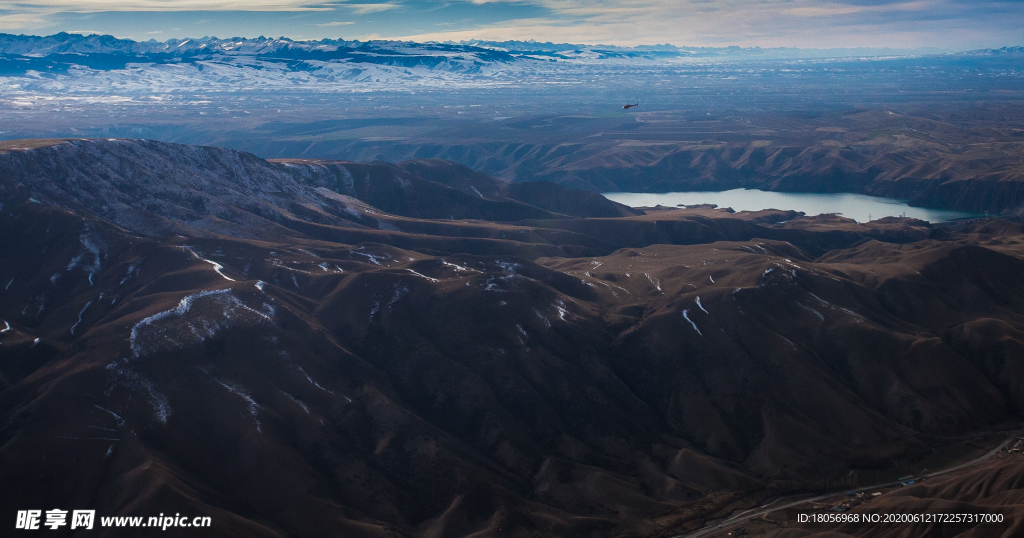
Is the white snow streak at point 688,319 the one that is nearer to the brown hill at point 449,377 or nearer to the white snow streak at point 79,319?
the brown hill at point 449,377

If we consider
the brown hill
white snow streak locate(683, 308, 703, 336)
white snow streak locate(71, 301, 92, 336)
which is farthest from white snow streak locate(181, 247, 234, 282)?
white snow streak locate(683, 308, 703, 336)

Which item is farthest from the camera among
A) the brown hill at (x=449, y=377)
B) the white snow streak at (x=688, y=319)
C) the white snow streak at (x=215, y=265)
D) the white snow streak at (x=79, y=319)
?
the white snow streak at (x=215, y=265)

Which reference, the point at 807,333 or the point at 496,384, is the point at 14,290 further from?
the point at 807,333

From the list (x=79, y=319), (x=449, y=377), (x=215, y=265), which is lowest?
(x=449, y=377)

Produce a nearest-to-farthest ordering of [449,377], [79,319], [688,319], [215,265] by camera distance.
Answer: [449,377] → [79,319] → [688,319] → [215,265]

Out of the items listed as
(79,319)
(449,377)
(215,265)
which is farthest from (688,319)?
(79,319)

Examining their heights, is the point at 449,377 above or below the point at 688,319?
below

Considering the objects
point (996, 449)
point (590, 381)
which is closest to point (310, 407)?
point (590, 381)

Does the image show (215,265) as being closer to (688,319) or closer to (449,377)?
(449,377)

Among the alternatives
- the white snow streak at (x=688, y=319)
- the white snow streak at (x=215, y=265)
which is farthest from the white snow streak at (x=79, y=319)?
the white snow streak at (x=688, y=319)

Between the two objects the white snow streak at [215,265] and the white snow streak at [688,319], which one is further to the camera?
the white snow streak at [215,265]

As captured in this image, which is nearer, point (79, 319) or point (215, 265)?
point (79, 319)

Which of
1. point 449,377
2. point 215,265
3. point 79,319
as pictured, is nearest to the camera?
point 449,377
